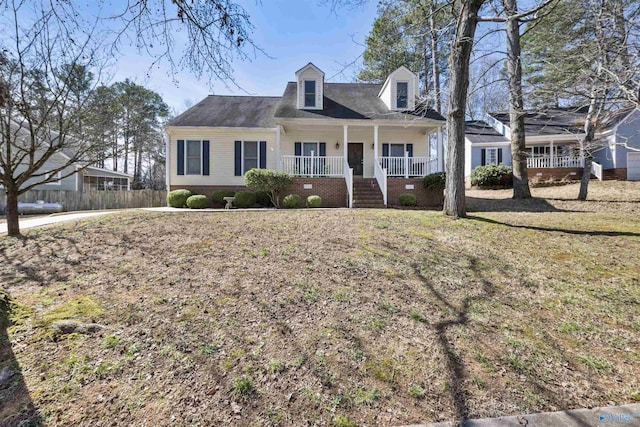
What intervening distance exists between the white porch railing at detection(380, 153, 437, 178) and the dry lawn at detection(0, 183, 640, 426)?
789 centimetres

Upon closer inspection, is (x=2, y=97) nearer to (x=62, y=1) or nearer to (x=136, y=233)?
(x=62, y=1)

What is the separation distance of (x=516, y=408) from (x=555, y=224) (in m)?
6.70

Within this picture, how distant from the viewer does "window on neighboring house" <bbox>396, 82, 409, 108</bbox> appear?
15.2m

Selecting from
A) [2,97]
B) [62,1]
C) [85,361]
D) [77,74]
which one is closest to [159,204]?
[77,74]

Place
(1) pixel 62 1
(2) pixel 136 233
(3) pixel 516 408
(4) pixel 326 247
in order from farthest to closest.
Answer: (2) pixel 136 233 < (4) pixel 326 247 < (1) pixel 62 1 < (3) pixel 516 408

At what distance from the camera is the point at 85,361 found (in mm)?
2684

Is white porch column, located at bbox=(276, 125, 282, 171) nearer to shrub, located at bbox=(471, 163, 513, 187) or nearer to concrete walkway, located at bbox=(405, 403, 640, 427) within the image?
concrete walkway, located at bbox=(405, 403, 640, 427)

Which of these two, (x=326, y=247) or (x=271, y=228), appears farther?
(x=271, y=228)

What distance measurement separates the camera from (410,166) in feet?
46.0

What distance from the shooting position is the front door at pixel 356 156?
15.8m

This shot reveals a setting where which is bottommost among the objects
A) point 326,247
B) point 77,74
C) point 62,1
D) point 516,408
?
point 516,408

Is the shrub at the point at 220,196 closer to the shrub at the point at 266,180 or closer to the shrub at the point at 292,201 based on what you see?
the shrub at the point at 266,180

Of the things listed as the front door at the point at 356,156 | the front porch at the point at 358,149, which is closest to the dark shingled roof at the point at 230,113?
the front porch at the point at 358,149

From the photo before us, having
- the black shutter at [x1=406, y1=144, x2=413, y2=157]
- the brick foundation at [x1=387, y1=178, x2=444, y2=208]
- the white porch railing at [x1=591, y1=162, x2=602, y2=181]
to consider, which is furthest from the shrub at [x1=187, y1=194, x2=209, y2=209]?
the white porch railing at [x1=591, y1=162, x2=602, y2=181]
